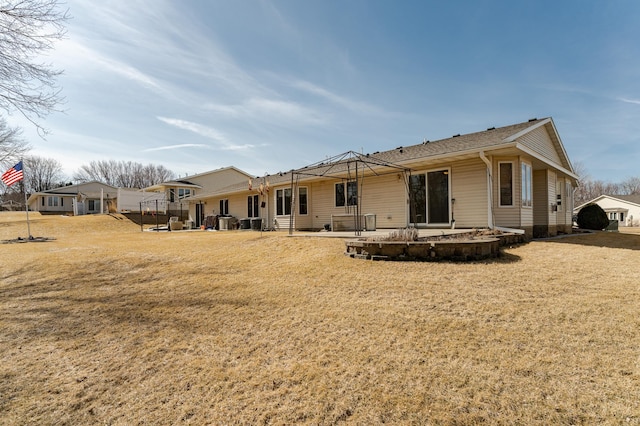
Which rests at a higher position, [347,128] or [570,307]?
[347,128]

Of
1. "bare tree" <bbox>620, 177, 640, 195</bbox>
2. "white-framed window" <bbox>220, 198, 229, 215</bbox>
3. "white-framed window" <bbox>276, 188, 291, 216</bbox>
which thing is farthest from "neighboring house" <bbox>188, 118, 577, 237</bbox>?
"bare tree" <bbox>620, 177, 640, 195</bbox>

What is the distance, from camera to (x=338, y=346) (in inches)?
129

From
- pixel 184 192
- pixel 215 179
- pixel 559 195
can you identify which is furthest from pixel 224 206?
pixel 559 195

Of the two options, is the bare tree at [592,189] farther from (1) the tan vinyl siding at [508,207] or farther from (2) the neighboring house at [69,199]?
(2) the neighboring house at [69,199]

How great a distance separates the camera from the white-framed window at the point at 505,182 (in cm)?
980

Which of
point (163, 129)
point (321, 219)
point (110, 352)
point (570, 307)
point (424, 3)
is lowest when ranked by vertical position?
point (110, 352)

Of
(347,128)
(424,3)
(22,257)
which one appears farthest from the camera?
(347,128)

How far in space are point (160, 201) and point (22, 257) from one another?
72.2 feet

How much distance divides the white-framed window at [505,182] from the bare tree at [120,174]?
228ft

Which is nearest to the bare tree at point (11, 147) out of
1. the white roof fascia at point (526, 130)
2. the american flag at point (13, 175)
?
the american flag at point (13, 175)

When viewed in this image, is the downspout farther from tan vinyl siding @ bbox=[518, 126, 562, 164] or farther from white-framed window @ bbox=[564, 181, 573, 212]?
white-framed window @ bbox=[564, 181, 573, 212]

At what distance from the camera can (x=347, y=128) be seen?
18484mm

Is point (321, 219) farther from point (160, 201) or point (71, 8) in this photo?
point (160, 201)

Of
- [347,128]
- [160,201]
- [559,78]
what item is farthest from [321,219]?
[160,201]
